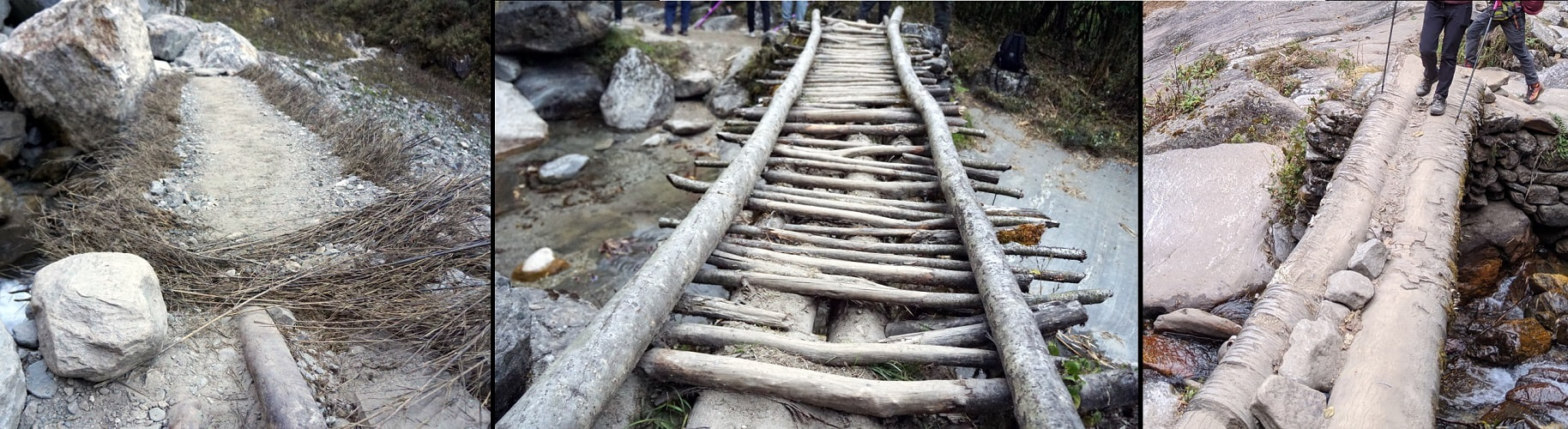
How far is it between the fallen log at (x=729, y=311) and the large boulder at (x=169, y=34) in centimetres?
205

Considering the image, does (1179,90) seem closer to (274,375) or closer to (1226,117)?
(1226,117)

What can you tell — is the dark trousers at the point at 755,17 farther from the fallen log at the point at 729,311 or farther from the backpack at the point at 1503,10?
the backpack at the point at 1503,10

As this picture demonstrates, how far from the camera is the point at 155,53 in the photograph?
9.17ft

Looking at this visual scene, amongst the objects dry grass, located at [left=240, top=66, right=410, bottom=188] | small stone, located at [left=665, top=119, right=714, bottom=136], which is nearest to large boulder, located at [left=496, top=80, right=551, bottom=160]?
small stone, located at [left=665, top=119, right=714, bottom=136]

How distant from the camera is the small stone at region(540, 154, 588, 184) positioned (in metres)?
10.0

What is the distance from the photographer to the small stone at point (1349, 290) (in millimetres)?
2553

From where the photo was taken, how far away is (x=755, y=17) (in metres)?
14.0

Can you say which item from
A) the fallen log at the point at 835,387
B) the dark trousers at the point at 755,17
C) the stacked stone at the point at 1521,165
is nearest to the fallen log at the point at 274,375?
the fallen log at the point at 835,387

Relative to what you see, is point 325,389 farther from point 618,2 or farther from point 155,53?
point 618,2

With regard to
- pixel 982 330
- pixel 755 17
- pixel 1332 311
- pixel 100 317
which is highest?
pixel 100 317

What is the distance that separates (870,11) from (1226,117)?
32.7 feet

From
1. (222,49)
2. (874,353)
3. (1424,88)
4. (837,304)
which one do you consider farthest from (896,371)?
(222,49)

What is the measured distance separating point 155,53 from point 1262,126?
409 centimetres

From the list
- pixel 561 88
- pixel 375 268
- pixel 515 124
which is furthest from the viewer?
pixel 561 88
